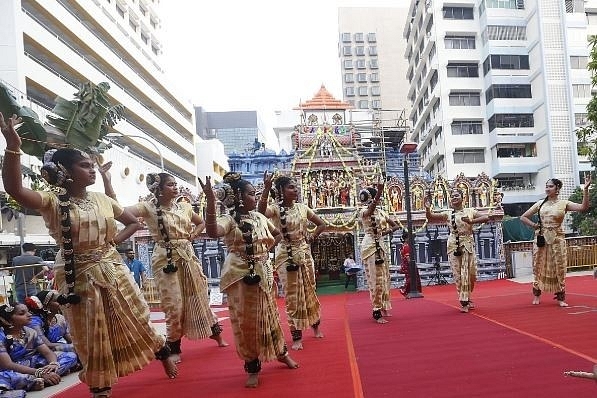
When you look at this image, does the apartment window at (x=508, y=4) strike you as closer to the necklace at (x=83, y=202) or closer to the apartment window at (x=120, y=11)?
the apartment window at (x=120, y=11)

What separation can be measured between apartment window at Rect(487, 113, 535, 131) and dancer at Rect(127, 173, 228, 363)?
1182 inches

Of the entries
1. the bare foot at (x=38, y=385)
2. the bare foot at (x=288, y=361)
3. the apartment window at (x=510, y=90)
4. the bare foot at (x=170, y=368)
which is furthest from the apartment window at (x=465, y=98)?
the bare foot at (x=38, y=385)

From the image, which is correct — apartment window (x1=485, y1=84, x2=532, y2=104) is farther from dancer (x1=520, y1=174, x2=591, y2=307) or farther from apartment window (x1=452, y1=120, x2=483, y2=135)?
dancer (x1=520, y1=174, x2=591, y2=307)

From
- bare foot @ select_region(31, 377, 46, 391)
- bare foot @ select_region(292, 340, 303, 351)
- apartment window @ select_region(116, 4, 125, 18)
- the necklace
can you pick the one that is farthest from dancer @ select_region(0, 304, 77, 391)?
apartment window @ select_region(116, 4, 125, 18)

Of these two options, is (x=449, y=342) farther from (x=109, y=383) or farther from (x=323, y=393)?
(x=109, y=383)

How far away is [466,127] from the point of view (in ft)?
111

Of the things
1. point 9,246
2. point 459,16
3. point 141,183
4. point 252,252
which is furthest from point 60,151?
point 459,16

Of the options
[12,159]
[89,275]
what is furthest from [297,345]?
[12,159]

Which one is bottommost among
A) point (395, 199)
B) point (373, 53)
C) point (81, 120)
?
point (395, 199)

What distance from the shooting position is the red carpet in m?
3.77

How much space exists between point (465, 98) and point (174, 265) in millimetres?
31545

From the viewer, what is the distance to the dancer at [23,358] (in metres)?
4.61

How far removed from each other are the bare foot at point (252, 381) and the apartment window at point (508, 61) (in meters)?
32.2

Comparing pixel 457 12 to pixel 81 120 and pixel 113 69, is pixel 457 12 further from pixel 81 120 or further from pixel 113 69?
pixel 81 120
